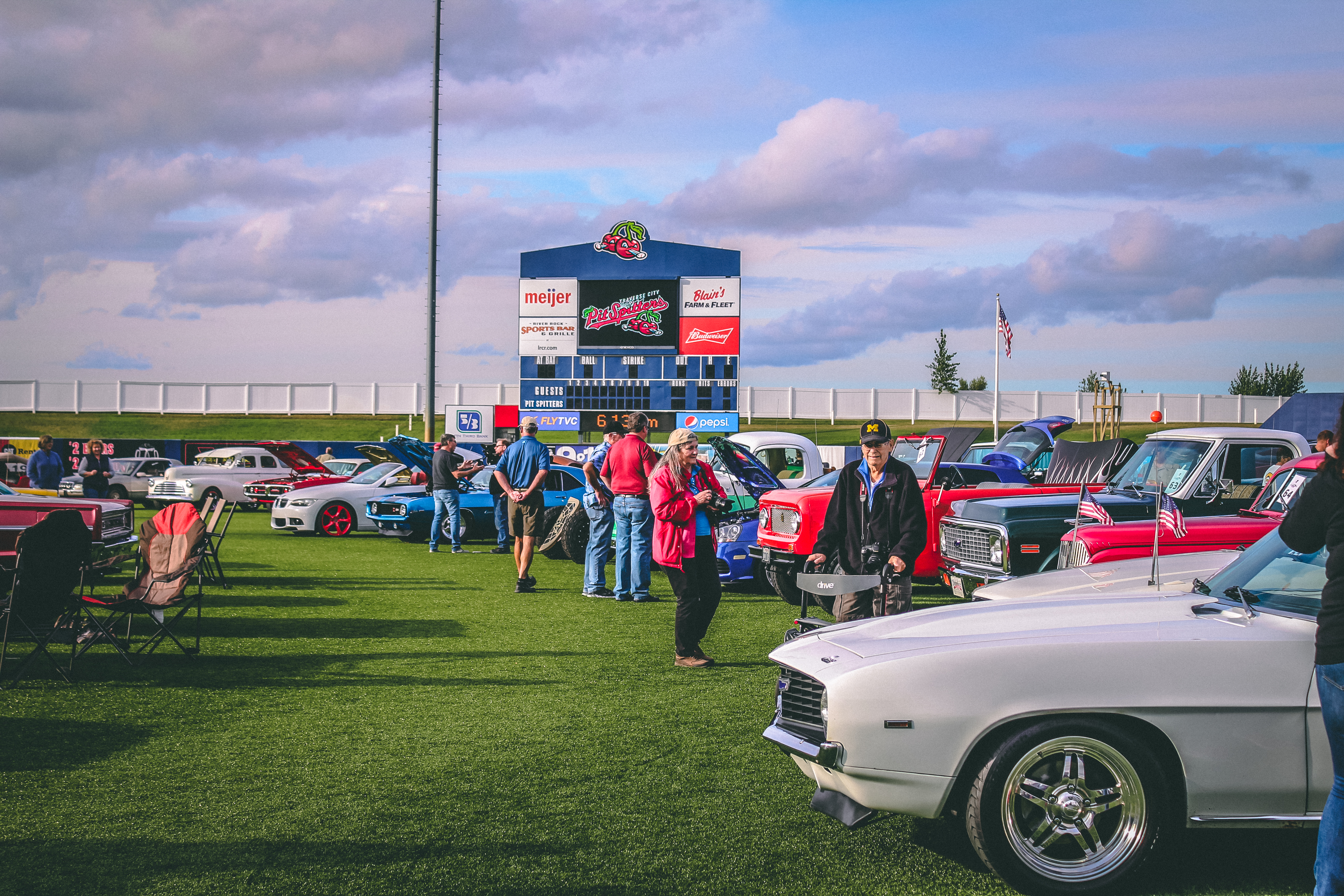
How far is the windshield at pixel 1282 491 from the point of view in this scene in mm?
8156

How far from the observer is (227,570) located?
46.4 ft

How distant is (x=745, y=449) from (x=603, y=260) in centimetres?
1461

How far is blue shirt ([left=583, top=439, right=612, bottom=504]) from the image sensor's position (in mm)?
11547

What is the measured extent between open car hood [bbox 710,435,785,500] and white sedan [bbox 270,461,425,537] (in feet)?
27.1

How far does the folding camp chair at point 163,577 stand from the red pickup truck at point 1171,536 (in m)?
6.47

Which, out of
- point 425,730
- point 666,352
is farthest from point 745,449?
point 666,352

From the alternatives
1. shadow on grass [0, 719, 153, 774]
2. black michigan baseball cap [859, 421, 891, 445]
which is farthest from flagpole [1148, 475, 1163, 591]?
shadow on grass [0, 719, 153, 774]

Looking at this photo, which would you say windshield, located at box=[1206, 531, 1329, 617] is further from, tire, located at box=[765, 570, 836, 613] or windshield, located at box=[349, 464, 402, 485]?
windshield, located at box=[349, 464, 402, 485]

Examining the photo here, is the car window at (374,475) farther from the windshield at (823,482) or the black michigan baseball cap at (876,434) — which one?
the black michigan baseball cap at (876,434)

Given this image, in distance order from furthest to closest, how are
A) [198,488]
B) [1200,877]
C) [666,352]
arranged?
[666,352]
[198,488]
[1200,877]

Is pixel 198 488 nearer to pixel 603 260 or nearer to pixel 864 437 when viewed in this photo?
pixel 603 260

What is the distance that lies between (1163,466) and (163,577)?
8702mm

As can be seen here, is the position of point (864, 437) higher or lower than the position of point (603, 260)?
lower

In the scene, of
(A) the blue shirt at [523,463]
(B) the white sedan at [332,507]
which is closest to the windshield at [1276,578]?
(A) the blue shirt at [523,463]
